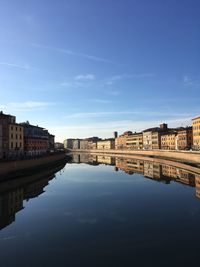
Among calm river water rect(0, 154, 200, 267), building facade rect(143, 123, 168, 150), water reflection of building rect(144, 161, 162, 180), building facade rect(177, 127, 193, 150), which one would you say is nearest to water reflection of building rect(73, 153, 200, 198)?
water reflection of building rect(144, 161, 162, 180)

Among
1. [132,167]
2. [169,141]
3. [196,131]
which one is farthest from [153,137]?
[132,167]

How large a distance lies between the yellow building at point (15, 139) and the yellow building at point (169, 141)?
280 feet

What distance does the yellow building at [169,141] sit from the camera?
145375 mm

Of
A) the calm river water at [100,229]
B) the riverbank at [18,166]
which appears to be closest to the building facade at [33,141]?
the riverbank at [18,166]

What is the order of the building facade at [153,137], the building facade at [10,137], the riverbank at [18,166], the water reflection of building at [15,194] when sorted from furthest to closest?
the building facade at [153,137] < the building facade at [10,137] < the riverbank at [18,166] < the water reflection of building at [15,194]

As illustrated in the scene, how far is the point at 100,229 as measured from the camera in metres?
24.1

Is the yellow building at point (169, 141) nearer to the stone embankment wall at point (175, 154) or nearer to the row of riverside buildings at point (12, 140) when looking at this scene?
the stone embankment wall at point (175, 154)

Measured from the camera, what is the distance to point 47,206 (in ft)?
112

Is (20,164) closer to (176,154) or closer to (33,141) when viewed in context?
(33,141)

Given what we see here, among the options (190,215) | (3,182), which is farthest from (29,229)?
(3,182)

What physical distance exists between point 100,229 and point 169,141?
134081 mm

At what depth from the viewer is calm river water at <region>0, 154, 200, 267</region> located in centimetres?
1819

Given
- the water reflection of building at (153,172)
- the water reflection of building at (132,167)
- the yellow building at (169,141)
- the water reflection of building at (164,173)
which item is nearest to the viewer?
the water reflection of building at (164,173)

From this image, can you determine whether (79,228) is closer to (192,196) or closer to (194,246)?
(194,246)
